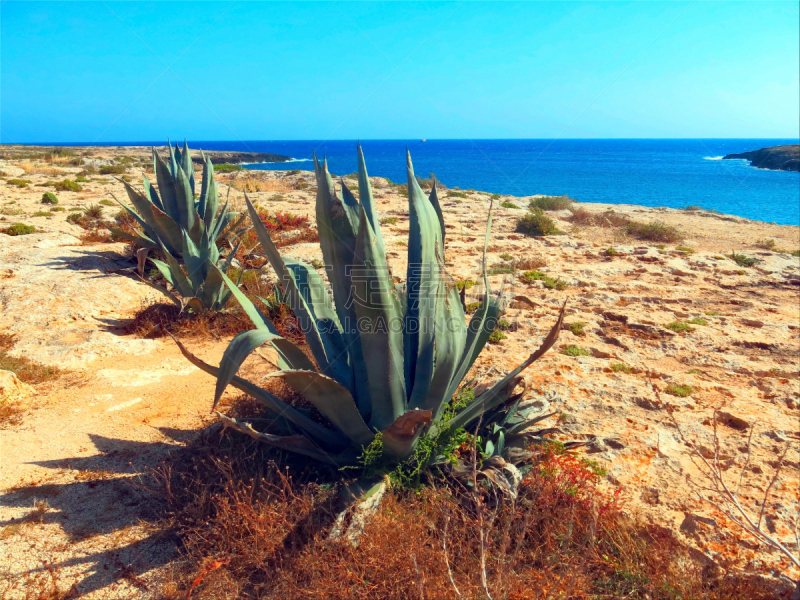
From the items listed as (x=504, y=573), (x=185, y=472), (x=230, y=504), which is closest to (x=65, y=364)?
(x=185, y=472)

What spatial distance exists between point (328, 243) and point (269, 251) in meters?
0.30

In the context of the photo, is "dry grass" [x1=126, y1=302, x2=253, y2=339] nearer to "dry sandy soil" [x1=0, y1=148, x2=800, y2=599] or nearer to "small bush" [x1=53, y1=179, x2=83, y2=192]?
"dry sandy soil" [x1=0, y1=148, x2=800, y2=599]

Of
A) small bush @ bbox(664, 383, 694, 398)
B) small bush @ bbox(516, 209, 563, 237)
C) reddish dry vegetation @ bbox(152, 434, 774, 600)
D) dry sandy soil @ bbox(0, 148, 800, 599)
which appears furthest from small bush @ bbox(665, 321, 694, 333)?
small bush @ bbox(516, 209, 563, 237)

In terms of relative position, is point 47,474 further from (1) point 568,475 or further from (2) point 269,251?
(1) point 568,475

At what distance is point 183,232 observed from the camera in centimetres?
523

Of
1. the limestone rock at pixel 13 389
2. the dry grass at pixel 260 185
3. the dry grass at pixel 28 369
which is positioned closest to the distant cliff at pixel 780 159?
the dry grass at pixel 260 185

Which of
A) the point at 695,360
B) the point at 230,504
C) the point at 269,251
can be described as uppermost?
the point at 269,251

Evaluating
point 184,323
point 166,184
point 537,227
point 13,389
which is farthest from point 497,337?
point 537,227

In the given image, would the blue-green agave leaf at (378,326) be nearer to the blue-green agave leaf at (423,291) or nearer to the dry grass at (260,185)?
the blue-green agave leaf at (423,291)

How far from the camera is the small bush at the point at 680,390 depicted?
3.59 meters

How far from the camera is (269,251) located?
2.32 m

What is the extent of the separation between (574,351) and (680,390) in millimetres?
924

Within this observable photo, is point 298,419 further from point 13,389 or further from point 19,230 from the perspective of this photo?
point 19,230

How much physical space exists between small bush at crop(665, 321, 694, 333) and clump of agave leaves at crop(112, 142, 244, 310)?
474cm
